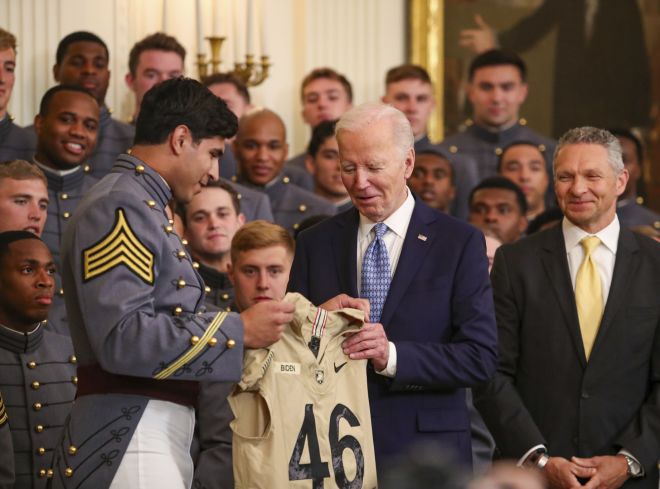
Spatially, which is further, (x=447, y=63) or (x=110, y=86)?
(x=447, y=63)

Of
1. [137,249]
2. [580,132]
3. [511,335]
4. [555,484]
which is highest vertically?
[580,132]

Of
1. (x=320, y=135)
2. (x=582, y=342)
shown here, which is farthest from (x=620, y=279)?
(x=320, y=135)

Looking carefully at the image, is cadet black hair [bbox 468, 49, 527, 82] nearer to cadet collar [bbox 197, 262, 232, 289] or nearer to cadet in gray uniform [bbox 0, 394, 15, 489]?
cadet collar [bbox 197, 262, 232, 289]

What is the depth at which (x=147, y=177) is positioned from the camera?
355 centimetres

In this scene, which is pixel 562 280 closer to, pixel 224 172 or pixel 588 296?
pixel 588 296

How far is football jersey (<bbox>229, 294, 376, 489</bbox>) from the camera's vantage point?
12.0 feet

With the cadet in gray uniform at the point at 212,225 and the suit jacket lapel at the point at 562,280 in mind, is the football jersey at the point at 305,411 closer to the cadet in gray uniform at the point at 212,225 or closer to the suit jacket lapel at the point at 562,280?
the suit jacket lapel at the point at 562,280

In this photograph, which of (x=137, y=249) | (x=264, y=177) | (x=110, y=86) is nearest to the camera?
(x=137, y=249)

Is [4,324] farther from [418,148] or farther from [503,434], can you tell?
[418,148]

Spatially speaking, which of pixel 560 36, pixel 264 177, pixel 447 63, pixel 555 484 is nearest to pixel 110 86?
pixel 264 177

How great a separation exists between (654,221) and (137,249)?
4.49 m

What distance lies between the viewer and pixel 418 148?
25.2ft

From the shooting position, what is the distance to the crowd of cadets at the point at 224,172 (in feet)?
16.3

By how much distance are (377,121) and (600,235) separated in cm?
116
